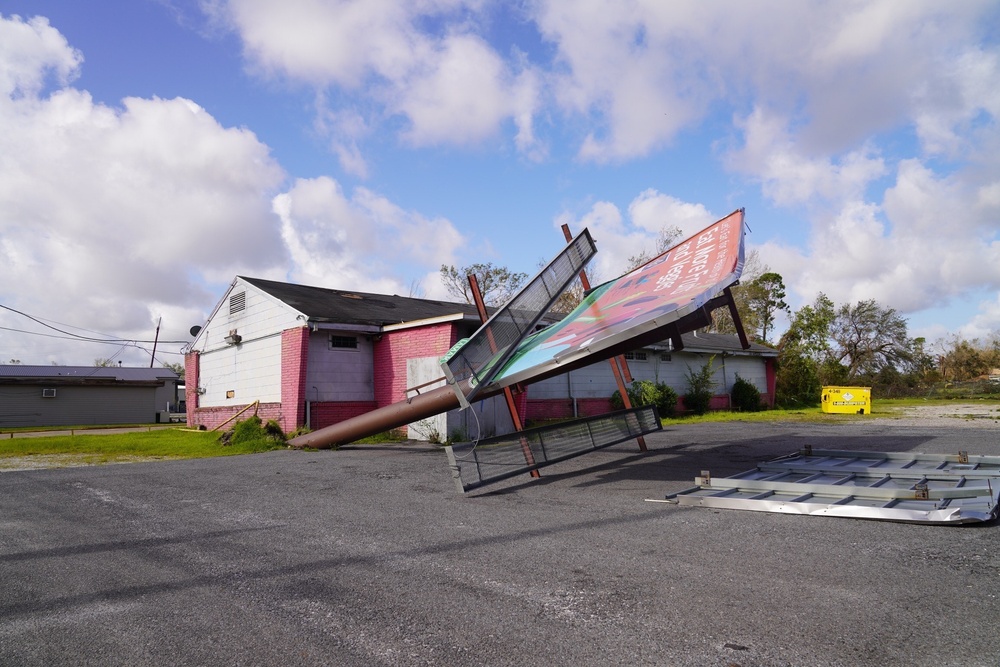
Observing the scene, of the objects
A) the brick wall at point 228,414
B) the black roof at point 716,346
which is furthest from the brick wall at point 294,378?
the black roof at point 716,346

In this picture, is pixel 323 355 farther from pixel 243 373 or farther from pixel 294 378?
pixel 243 373

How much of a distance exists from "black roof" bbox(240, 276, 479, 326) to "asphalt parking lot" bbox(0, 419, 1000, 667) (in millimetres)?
10153

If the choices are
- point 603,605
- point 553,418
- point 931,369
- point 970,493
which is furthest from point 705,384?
point 931,369

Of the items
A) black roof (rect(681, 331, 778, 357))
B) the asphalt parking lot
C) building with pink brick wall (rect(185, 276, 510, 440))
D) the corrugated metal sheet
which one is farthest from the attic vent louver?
the corrugated metal sheet

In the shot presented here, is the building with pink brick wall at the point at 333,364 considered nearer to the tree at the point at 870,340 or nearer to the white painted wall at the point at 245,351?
the white painted wall at the point at 245,351

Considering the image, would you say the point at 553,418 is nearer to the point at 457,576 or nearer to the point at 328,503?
the point at 328,503

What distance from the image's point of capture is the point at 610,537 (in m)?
5.70

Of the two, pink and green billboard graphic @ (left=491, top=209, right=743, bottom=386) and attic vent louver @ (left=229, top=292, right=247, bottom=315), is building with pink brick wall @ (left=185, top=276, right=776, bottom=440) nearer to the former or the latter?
attic vent louver @ (left=229, top=292, right=247, bottom=315)

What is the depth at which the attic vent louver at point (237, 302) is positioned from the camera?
21.4 m

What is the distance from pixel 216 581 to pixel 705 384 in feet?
83.7

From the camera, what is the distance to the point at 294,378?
1772cm

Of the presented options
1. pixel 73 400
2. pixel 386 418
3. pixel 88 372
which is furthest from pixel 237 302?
pixel 88 372

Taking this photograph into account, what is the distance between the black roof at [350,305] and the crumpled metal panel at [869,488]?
966 cm

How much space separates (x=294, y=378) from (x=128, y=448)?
4.69 meters
